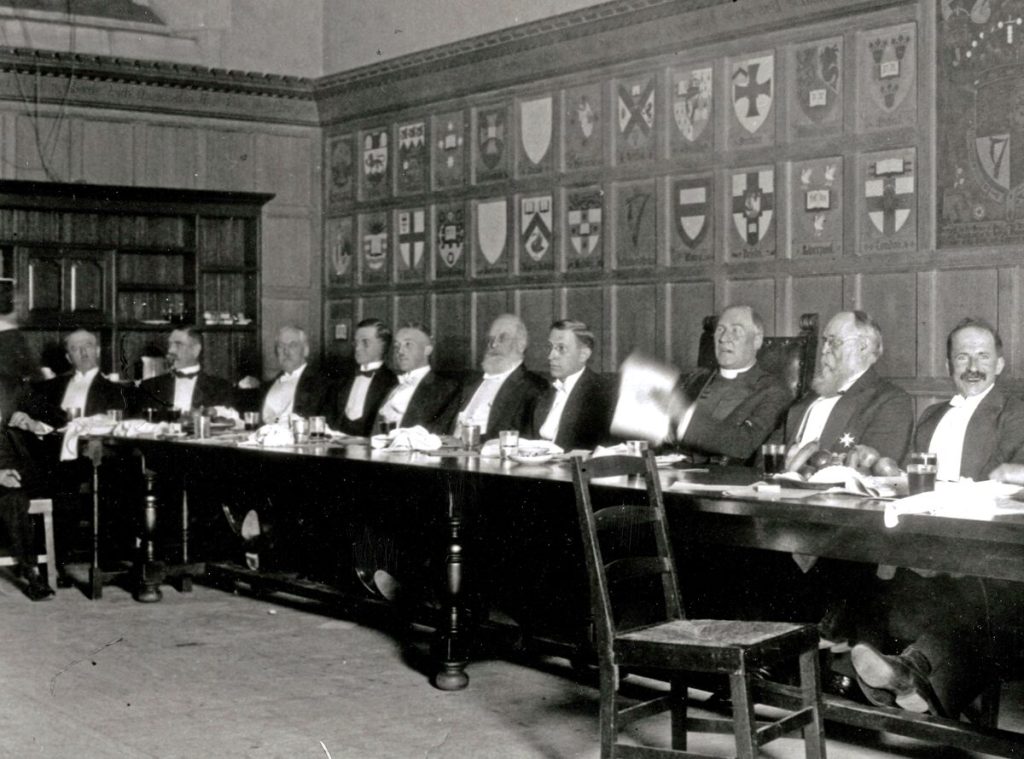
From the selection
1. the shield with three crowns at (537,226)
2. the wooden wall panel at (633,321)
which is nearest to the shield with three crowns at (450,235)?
the shield with three crowns at (537,226)

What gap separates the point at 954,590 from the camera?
3.80 metres

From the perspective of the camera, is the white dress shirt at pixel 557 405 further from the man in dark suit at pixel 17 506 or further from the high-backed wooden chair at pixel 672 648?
the high-backed wooden chair at pixel 672 648

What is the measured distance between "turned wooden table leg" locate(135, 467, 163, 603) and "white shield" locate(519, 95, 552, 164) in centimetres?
322

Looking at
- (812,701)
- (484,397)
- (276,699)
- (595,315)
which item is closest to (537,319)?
→ (595,315)

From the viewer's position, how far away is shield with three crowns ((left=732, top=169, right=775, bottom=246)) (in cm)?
694

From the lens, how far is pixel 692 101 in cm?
732

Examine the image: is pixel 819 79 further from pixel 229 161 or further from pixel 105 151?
pixel 105 151

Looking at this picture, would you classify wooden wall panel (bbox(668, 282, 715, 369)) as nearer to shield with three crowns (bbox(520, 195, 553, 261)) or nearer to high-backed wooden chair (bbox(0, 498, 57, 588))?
shield with three crowns (bbox(520, 195, 553, 261))

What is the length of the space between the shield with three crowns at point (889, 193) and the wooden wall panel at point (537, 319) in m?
2.26

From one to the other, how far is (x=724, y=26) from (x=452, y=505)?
12.1ft

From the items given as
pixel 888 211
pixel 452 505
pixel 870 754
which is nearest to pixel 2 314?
pixel 452 505

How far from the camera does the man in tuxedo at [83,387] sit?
8.28 m

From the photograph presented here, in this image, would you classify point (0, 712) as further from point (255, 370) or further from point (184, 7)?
point (184, 7)

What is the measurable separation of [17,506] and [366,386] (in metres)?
2.17
